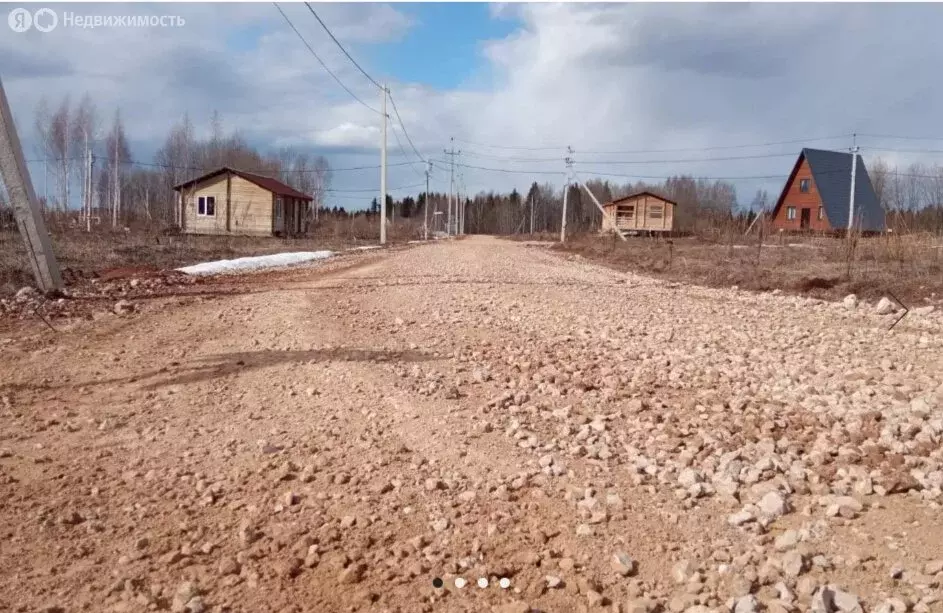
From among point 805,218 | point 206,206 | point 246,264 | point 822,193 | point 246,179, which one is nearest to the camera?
point 246,264

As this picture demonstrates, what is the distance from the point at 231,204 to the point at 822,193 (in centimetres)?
4106

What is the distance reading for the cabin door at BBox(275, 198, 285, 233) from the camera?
43.9m

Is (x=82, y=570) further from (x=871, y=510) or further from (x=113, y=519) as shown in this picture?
(x=871, y=510)

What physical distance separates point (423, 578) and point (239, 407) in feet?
8.27

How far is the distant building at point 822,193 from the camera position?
5266 centimetres

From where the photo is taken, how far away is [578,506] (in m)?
3.57

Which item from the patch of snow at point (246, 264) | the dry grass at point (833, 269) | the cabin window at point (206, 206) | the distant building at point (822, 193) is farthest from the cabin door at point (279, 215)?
the distant building at point (822, 193)

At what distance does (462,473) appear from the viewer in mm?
3947

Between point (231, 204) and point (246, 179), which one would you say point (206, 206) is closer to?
point (231, 204)

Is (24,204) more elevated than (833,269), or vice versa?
(24,204)

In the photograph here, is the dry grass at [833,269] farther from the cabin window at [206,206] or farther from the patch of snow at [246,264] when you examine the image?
the cabin window at [206,206]

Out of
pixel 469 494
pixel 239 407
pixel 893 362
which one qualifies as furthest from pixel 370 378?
pixel 893 362

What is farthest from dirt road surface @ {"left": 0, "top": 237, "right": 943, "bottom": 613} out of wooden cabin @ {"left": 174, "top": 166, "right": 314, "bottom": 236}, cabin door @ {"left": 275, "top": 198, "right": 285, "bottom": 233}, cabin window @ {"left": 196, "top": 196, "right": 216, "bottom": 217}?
cabin window @ {"left": 196, "top": 196, "right": 216, "bottom": 217}

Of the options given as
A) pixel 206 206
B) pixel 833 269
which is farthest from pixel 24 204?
pixel 206 206
